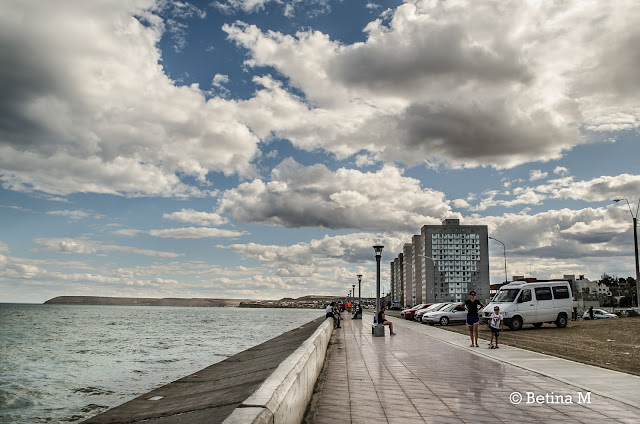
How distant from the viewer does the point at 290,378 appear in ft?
18.7

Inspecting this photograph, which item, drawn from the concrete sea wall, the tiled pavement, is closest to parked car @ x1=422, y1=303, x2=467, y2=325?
the concrete sea wall

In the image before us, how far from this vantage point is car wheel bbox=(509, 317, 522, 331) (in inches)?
965

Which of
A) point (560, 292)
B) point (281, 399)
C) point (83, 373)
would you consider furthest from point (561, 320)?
point (281, 399)

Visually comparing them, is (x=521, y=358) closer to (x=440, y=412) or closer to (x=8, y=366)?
(x=440, y=412)

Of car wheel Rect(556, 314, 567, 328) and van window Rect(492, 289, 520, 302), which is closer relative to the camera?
van window Rect(492, 289, 520, 302)

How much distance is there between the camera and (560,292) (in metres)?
25.5

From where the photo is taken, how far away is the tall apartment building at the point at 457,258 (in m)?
174

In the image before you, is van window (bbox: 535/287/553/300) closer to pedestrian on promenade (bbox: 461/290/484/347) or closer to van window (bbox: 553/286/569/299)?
van window (bbox: 553/286/569/299)

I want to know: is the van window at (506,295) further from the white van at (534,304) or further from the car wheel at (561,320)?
the car wheel at (561,320)

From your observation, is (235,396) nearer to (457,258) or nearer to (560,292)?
(560,292)

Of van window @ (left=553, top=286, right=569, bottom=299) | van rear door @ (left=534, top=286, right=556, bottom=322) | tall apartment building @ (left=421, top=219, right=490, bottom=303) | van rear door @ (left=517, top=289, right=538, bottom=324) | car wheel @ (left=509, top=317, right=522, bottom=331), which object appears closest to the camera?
car wheel @ (left=509, top=317, right=522, bottom=331)

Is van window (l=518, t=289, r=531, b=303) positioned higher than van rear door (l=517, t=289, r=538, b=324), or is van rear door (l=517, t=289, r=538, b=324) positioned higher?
van window (l=518, t=289, r=531, b=303)

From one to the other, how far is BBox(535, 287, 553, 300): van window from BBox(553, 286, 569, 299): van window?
0.40 m

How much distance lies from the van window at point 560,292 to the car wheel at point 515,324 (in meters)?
2.42
